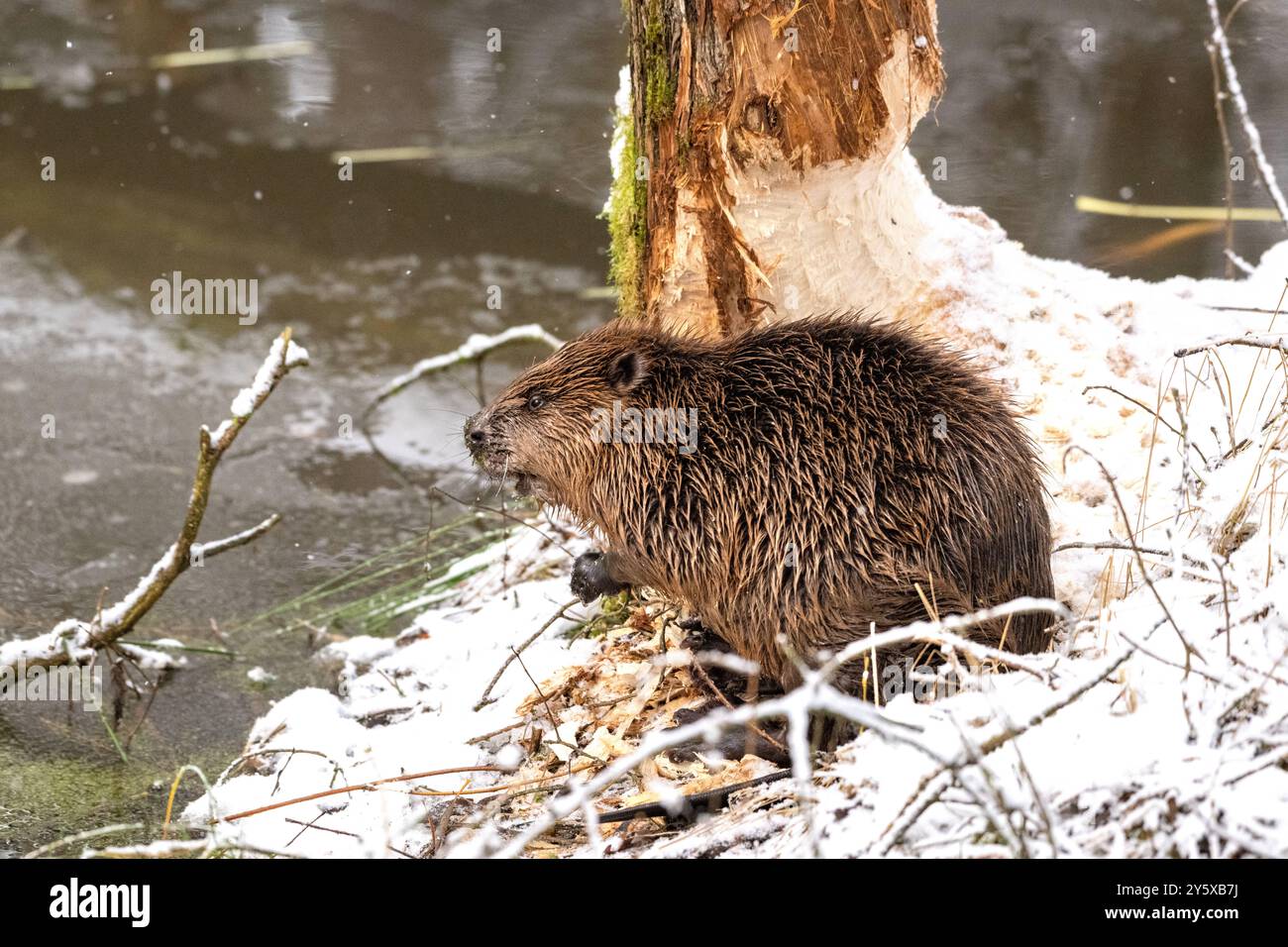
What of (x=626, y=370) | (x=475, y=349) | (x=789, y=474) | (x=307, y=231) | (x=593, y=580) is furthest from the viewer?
(x=307, y=231)

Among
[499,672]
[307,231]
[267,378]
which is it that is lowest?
[499,672]

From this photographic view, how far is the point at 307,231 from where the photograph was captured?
6324 millimetres

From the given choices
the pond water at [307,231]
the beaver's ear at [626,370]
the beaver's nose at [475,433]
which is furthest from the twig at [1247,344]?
the pond water at [307,231]

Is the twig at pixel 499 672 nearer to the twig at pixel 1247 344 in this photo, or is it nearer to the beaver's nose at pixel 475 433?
the beaver's nose at pixel 475 433

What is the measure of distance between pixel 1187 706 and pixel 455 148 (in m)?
5.76

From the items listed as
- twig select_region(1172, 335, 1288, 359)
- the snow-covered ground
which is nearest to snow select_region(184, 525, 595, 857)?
the snow-covered ground

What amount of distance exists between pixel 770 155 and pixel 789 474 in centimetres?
88

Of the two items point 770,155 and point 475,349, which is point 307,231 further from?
point 770,155

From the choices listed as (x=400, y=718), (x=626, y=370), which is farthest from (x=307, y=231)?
(x=626, y=370)

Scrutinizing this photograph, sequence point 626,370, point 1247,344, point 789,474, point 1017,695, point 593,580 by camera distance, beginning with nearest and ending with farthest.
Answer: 1. point 1017,695
2. point 1247,344
3. point 789,474
4. point 626,370
5. point 593,580

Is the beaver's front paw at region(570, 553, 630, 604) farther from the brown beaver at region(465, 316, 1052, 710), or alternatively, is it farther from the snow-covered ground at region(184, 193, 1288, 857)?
the snow-covered ground at region(184, 193, 1288, 857)

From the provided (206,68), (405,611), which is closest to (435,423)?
(405,611)

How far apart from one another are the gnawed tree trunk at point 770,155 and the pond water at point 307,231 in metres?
0.89
